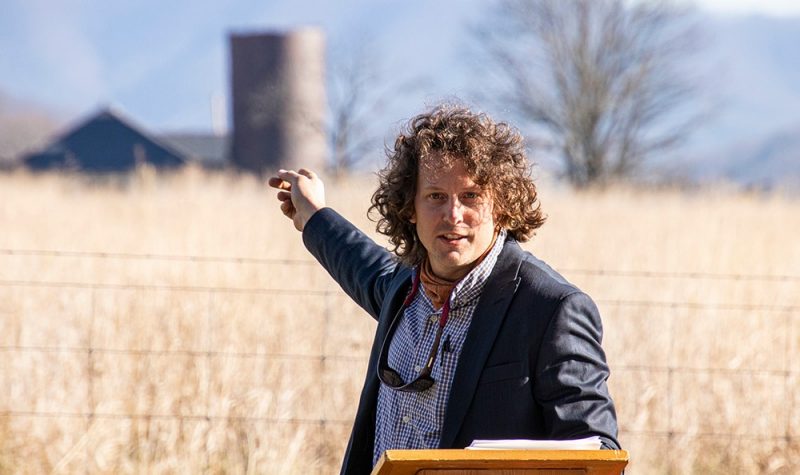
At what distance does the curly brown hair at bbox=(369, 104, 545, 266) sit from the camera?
2383 mm

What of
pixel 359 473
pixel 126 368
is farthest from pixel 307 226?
pixel 126 368

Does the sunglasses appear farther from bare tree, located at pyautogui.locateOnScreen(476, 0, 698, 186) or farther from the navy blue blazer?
bare tree, located at pyautogui.locateOnScreen(476, 0, 698, 186)

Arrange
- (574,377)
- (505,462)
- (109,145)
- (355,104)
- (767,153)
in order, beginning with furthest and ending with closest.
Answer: (767,153)
(109,145)
(355,104)
(574,377)
(505,462)

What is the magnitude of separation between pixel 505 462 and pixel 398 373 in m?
0.61

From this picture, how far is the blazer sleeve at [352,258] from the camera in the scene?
288 centimetres

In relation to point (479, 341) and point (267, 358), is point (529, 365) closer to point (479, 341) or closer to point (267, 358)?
point (479, 341)

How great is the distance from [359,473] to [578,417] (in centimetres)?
64

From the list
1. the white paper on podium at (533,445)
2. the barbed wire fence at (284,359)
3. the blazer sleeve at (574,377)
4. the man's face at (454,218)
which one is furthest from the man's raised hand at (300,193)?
the barbed wire fence at (284,359)

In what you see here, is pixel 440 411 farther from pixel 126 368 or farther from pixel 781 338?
pixel 781 338

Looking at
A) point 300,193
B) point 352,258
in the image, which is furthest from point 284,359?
point 352,258

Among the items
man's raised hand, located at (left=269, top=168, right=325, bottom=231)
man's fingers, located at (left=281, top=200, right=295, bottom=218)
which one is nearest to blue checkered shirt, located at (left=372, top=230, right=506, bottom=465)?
man's raised hand, located at (left=269, top=168, right=325, bottom=231)

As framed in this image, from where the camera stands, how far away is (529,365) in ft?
7.39

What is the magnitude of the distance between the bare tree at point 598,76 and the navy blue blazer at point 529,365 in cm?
2570

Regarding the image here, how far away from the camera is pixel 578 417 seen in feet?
7.08
